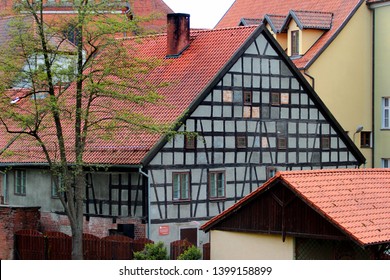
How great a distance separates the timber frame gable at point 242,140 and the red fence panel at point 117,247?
2.12m

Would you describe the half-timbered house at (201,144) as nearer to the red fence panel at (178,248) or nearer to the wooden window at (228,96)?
the wooden window at (228,96)

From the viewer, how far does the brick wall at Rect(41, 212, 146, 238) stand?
32250 mm

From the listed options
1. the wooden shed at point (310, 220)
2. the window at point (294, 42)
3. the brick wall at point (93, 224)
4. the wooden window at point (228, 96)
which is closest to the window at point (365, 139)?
the window at point (294, 42)

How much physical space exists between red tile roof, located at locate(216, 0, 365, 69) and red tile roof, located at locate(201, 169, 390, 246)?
18727 mm

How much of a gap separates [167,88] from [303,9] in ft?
47.9

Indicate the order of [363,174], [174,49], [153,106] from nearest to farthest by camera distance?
[363,174], [153,106], [174,49]

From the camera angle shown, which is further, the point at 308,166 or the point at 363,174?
the point at 308,166

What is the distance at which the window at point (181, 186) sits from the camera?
3309 centimetres

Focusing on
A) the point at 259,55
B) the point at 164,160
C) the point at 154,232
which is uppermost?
the point at 259,55

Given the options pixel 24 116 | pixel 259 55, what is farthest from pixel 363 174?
pixel 259 55

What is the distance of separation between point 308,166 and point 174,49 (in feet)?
20.4

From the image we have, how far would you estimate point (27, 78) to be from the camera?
93.1 ft

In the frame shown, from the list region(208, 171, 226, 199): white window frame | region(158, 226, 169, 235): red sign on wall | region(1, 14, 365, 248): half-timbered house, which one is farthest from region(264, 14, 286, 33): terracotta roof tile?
region(158, 226, 169, 235): red sign on wall

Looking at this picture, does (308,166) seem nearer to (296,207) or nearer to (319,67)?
(319,67)
